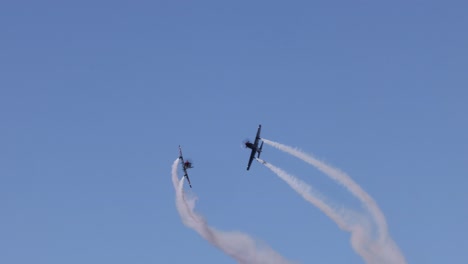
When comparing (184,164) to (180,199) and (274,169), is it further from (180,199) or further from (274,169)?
(274,169)

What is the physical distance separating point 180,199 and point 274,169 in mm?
22977

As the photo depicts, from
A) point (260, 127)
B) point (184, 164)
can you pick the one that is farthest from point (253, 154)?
point (184, 164)

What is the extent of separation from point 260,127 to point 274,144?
989 cm

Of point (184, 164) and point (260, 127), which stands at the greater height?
point (260, 127)

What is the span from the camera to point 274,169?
5571 inches

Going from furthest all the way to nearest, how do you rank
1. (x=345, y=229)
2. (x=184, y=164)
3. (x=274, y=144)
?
(x=184, y=164) < (x=274, y=144) < (x=345, y=229)

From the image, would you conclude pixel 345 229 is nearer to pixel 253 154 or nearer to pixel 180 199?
pixel 253 154

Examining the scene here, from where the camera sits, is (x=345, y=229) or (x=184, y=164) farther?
(x=184, y=164)

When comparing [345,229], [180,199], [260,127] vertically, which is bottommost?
[180,199]

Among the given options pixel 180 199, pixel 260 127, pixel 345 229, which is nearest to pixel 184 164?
pixel 180 199

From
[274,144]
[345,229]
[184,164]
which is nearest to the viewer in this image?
[345,229]

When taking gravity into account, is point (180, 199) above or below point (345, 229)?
below

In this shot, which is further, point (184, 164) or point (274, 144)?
point (184, 164)

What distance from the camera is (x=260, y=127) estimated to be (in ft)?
490
